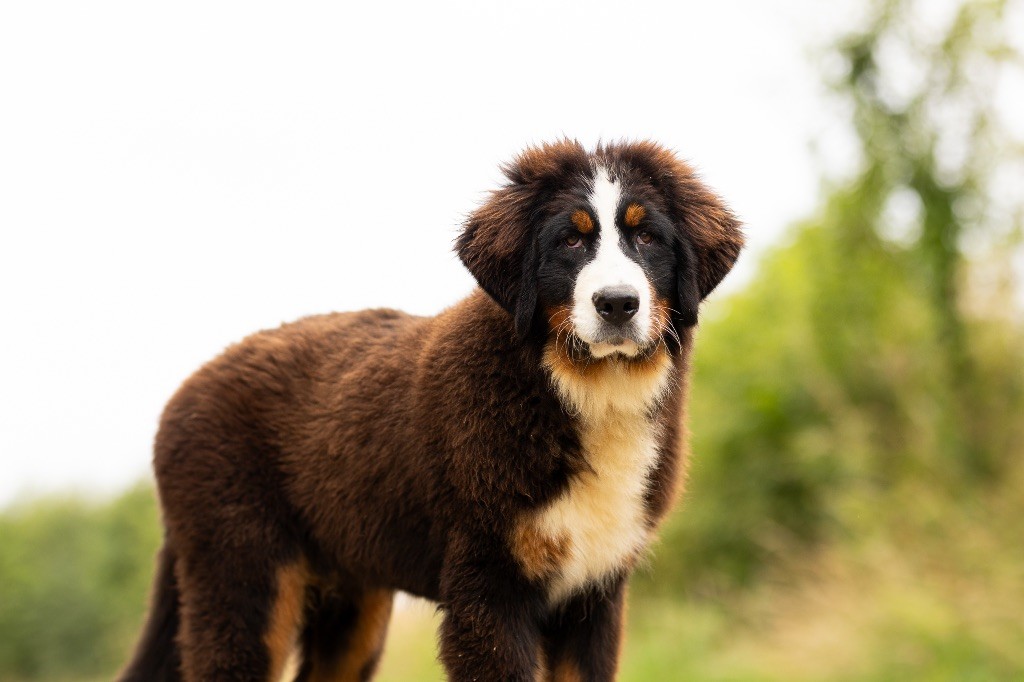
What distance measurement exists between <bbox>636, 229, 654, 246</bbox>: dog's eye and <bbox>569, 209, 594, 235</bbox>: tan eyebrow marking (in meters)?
0.21

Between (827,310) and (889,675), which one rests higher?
(827,310)

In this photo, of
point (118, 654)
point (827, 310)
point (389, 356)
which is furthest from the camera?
point (118, 654)

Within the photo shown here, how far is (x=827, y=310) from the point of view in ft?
55.5

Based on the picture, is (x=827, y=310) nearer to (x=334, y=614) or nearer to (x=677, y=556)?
(x=677, y=556)

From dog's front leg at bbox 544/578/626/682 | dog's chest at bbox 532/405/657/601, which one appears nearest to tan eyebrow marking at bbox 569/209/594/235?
dog's chest at bbox 532/405/657/601

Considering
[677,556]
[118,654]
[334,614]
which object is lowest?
[118,654]

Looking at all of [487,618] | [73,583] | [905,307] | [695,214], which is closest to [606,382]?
[695,214]

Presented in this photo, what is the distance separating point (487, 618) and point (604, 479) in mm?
756

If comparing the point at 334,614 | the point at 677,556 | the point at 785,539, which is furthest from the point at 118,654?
the point at 334,614

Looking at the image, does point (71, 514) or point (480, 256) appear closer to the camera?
point (480, 256)

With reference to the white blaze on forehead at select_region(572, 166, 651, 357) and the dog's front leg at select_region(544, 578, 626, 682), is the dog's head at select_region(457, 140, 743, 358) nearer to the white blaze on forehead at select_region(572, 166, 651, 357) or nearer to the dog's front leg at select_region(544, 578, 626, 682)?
the white blaze on forehead at select_region(572, 166, 651, 357)

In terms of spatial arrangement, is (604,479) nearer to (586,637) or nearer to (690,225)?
(586,637)

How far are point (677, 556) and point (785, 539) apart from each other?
98.8 inches

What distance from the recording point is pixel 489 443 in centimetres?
482
